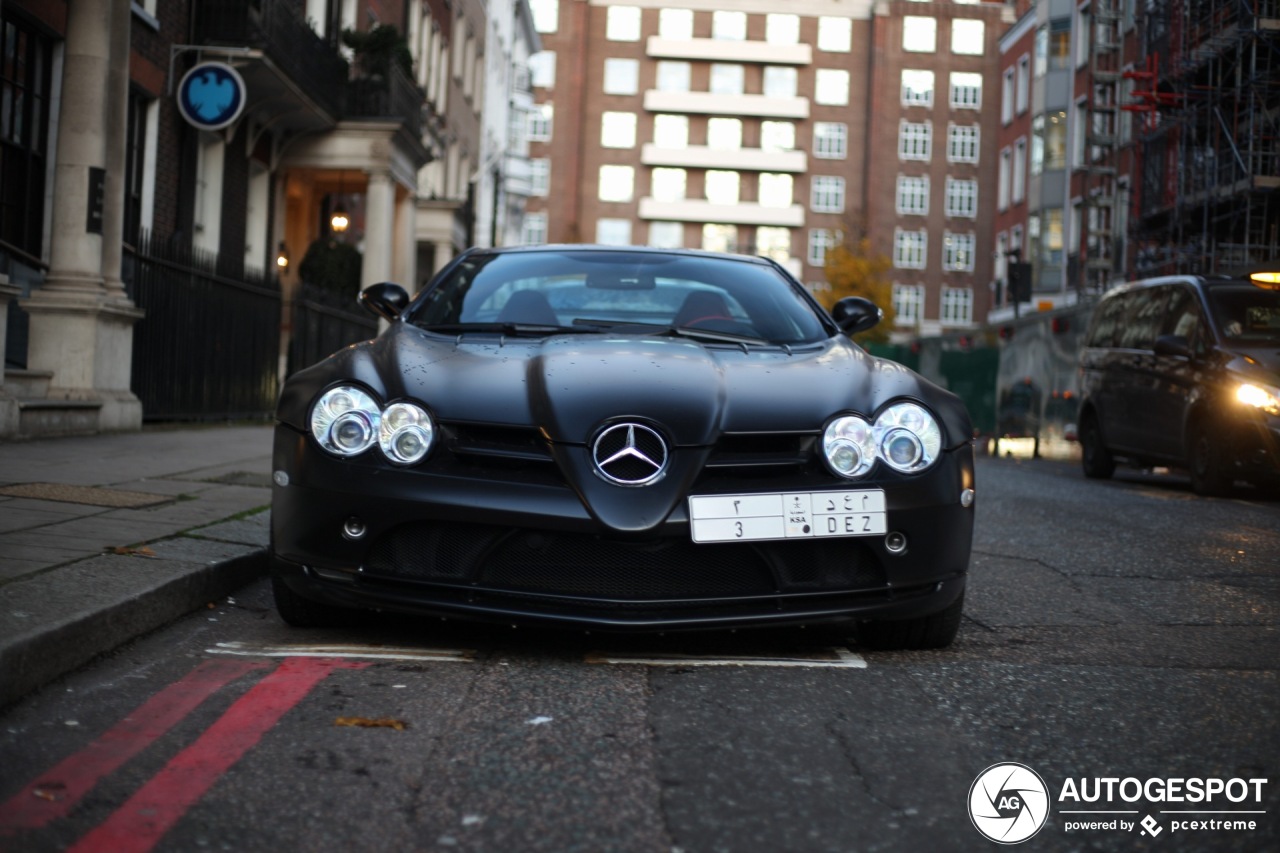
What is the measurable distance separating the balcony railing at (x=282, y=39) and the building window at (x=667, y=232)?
2436 inches

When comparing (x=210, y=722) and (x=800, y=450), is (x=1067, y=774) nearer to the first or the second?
(x=800, y=450)

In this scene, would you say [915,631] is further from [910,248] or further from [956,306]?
[910,248]

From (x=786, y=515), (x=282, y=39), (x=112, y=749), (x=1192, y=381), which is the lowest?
(x=112, y=749)

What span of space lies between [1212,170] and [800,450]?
2999 centimetres

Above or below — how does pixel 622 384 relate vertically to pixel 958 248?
below

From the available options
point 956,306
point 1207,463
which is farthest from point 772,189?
point 1207,463

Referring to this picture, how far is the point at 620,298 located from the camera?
6012 mm

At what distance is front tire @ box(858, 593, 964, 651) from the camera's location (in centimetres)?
476

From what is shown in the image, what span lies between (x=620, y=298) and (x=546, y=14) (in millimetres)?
85715

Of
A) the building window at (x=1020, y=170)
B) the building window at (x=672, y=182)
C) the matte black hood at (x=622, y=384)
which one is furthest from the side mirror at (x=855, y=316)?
the building window at (x=672, y=182)

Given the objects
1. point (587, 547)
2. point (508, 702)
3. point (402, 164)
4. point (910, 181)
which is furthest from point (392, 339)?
point (910, 181)

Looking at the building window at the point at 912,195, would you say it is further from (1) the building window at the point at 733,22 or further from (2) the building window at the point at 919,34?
(1) the building window at the point at 733,22

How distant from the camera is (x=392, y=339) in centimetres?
528

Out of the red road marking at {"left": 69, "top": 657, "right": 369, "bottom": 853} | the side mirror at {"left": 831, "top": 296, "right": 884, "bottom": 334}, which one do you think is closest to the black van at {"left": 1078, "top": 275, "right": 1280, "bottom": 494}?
the side mirror at {"left": 831, "top": 296, "right": 884, "bottom": 334}
